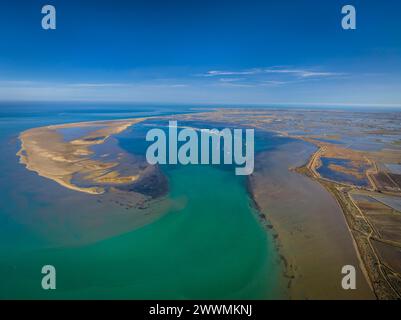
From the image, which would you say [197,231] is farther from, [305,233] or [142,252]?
[305,233]

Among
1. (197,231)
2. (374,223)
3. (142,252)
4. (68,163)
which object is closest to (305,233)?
(374,223)

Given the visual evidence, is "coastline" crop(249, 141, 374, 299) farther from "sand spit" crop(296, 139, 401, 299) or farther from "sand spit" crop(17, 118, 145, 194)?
"sand spit" crop(17, 118, 145, 194)

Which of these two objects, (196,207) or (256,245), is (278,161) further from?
(256,245)

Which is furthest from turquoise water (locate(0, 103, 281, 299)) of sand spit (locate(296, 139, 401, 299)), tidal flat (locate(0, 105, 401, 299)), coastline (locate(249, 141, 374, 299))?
sand spit (locate(296, 139, 401, 299))

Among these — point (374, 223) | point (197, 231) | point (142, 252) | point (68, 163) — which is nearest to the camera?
point (142, 252)

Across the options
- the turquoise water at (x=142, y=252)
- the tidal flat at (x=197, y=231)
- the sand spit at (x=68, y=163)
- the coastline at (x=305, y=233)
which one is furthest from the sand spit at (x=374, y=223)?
the sand spit at (x=68, y=163)
